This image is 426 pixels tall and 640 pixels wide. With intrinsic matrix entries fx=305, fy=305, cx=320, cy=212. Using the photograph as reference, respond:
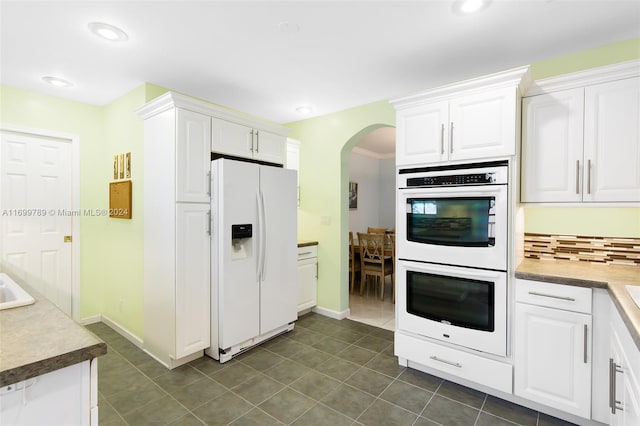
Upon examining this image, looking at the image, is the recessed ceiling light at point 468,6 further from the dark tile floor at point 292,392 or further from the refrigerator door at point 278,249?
the dark tile floor at point 292,392

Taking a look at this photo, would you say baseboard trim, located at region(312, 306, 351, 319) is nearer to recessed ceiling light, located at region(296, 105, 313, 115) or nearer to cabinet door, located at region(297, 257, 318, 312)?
cabinet door, located at region(297, 257, 318, 312)

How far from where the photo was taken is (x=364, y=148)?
675 cm

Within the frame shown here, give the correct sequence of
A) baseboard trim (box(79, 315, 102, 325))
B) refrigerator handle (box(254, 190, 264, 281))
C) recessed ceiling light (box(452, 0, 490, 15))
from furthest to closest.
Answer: baseboard trim (box(79, 315, 102, 325)) < refrigerator handle (box(254, 190, 264, 281)) < recessed ceiling light (box(452, 0, 490, 15))

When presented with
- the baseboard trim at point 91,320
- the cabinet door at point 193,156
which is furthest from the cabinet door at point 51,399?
the baseboard trim at point 91,320

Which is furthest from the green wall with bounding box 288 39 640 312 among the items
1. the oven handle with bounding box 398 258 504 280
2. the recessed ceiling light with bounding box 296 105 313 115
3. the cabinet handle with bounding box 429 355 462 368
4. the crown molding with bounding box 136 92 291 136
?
the cabinet handle with bounding box 429 355 462 368

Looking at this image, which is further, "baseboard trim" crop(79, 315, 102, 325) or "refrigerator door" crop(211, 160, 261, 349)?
"baseboard trim" crop(79, 315, 102, 325)

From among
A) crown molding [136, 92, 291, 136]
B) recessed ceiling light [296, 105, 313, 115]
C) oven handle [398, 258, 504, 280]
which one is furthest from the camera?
recessed ceiling light [296, 105, 313, 115]

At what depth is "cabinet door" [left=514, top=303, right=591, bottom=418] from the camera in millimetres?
1852

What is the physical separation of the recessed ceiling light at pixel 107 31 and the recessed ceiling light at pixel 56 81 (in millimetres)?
1106

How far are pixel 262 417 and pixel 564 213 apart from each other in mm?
2699

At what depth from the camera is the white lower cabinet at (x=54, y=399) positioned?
3.03ft

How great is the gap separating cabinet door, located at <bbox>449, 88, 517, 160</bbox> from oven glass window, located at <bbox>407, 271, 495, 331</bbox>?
937 mm

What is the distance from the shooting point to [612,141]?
2.02 meters

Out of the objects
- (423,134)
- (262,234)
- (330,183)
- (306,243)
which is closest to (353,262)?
(306,243)
